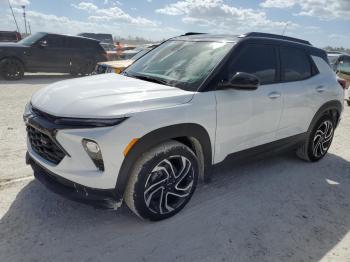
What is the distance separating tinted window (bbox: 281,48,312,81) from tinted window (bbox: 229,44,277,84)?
221 millimetres

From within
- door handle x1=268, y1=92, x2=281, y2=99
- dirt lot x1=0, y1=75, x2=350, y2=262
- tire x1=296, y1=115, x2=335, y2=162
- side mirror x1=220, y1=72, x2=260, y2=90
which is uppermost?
side mirror x1=220, y1=72, x2=260, y2=90

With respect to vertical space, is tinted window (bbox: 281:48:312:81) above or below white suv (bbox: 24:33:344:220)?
above

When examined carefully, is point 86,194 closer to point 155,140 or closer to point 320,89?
point 155,140

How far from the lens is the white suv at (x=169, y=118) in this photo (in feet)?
8.87

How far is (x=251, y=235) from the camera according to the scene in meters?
3.15

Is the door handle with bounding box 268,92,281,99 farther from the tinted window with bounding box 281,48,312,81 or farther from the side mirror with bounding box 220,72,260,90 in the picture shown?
the side mirror with bounding box 220,72,260,90

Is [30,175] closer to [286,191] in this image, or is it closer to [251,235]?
[251,235]

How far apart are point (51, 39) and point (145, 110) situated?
11850mm

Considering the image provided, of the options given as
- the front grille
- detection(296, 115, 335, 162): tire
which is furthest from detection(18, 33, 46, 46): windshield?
detection(296, 115, 335, 162): tire

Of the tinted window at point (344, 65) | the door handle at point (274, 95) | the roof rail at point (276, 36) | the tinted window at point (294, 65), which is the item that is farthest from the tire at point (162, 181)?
the tinted window at point (344, 65)

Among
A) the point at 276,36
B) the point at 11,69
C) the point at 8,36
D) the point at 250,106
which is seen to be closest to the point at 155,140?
the point at 250,106

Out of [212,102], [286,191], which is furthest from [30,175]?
[286,191]

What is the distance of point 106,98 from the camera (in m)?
2.90

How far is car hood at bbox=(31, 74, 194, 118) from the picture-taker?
2727mm
